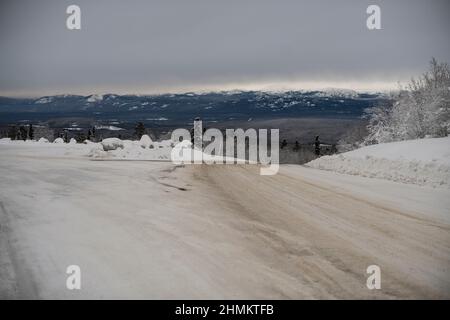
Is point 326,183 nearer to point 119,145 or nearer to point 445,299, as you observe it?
point 445,299

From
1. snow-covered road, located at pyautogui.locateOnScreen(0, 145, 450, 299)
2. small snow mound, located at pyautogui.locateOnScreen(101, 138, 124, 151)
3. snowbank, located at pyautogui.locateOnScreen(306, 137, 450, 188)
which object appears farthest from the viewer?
small snow mound, located at pyautogui.locateOnScreen(101, 138, 124, 151)

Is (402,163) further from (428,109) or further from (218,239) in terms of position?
(428,109)

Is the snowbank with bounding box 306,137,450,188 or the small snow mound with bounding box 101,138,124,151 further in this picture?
the small snow mound with bounding box 101,138,124,151

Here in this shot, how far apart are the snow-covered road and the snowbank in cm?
156

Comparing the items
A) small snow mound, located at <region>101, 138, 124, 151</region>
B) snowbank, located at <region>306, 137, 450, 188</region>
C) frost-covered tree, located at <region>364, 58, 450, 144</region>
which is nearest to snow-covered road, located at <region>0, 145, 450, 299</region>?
snowbank, located at <region>306, 137, 450, 188</region>

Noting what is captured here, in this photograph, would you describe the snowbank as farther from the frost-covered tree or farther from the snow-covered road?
the frost-covered tree

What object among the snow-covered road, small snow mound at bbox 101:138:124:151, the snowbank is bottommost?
the snow-covered road

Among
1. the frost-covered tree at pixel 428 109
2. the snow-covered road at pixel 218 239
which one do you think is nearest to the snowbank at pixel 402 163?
the snow-covered road at pixel 218 239

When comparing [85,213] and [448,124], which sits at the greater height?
[448,124]

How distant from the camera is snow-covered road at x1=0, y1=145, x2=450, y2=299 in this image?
5.32 metres

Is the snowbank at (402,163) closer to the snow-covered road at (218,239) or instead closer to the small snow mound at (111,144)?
the snow-covered road at (218,239)

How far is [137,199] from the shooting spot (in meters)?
9.84
